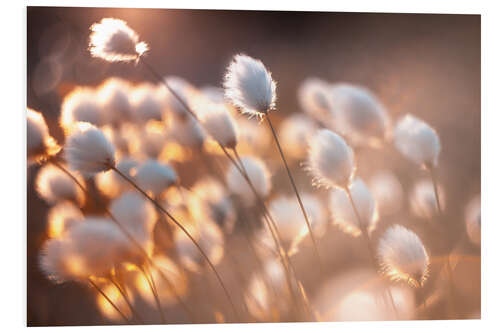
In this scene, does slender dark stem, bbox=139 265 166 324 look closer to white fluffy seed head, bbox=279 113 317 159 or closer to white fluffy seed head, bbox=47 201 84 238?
white fluffy seed head, bbox=47 201 84 238

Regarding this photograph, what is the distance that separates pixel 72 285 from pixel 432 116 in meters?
1.32

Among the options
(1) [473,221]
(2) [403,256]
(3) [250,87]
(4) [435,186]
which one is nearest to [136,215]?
(3) [250,87]

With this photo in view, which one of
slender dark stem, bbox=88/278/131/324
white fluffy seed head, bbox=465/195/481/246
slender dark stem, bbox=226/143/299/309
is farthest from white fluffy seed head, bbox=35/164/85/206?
white fluffy seed head, bbox=465/195/481/246

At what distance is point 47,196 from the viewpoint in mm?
1985

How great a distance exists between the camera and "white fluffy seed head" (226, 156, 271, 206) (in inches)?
80.5

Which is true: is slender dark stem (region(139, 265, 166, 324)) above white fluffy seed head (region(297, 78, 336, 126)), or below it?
below

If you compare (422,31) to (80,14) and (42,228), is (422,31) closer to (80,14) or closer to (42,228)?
(80,14)

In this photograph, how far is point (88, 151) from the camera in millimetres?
1962

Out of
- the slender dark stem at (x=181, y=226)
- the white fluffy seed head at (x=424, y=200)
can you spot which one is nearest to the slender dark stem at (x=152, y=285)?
the slender dark stem at (x=181, y=226)

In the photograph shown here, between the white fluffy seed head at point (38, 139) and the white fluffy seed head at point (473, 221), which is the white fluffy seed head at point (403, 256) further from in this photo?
the white fluffy seed head at point (38, 139)

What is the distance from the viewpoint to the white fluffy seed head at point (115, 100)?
2.02 metres

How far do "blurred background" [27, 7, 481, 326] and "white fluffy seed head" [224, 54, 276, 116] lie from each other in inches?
1.8

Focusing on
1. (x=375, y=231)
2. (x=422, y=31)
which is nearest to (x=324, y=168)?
(x=375, y=231)

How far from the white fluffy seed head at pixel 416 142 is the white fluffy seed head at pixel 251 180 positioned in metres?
0.47
